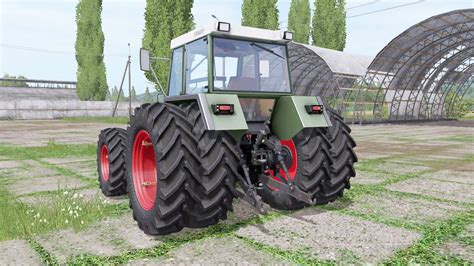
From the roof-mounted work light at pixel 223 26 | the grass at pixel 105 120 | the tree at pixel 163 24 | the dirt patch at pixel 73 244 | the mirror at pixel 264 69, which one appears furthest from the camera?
the grass at pixel 105 120

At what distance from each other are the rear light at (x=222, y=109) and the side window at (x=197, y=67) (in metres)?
0.63

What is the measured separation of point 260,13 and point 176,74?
32.4 m

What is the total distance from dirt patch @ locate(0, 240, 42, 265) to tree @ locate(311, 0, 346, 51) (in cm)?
3882

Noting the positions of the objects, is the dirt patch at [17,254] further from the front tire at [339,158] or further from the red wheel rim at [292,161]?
the front tire at [339,158]

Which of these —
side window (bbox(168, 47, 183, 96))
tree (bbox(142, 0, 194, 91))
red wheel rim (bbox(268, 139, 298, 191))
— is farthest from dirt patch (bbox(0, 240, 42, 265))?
tree (bbox(142, 0, 194, 91))

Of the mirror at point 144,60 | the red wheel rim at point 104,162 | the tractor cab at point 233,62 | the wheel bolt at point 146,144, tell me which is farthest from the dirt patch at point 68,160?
the wheel bolt at point 146,144

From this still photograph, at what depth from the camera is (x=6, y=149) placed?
11.9m

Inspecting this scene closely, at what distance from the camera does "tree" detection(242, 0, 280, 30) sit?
35.2 m

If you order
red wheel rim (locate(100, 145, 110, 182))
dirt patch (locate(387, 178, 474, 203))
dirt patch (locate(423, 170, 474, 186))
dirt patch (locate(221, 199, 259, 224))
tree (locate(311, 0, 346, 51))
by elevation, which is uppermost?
tree (locate(311, 0, 346, 51))

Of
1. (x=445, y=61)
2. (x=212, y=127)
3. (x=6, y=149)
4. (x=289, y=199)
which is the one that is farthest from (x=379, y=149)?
(x=445, y=61)

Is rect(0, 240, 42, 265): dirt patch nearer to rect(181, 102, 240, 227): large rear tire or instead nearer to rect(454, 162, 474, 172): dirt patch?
rect(181, 102, 240, 227): large rear tire

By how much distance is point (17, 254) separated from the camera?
330 centimetres

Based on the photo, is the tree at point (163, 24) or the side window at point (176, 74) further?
the tree at point (163, 24)

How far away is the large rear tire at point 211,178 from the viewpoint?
3541mm
